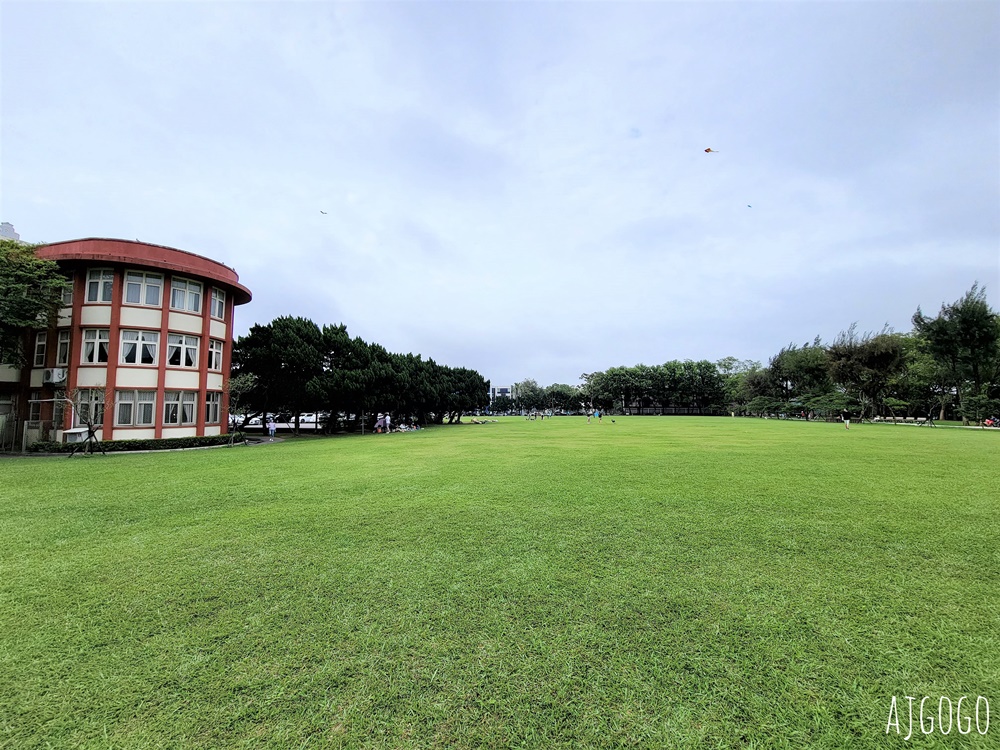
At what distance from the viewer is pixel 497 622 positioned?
338 cm

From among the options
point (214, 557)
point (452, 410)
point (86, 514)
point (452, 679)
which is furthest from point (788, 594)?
point (452, 410)

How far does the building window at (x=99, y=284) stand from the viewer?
19047 millimetres

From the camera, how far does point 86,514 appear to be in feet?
22.4

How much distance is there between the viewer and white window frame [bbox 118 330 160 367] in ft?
62.8

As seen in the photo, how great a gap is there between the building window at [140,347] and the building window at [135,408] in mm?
1451

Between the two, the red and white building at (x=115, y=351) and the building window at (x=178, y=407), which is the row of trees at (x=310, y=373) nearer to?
the building window at (x=178, y=407)

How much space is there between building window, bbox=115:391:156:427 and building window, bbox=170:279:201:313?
436 centimetres

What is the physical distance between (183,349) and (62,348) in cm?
458

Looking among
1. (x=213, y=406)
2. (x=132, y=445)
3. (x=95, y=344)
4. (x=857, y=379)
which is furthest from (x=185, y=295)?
(x=857, y=379)

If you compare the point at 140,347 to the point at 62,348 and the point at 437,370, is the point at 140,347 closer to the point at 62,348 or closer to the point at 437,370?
the point at 62,348

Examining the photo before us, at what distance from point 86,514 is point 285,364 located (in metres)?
20.6

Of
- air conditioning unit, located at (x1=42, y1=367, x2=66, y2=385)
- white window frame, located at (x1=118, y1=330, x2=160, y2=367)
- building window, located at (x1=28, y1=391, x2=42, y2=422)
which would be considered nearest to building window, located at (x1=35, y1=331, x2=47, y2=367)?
air conditioning unit, located at (x1=42, y1=367, x2=66, y2=385)

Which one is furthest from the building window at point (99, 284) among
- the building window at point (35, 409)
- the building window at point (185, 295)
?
the building window at point (35, 409)

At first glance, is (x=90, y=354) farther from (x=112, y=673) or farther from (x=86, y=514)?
(x=112, y=673)
